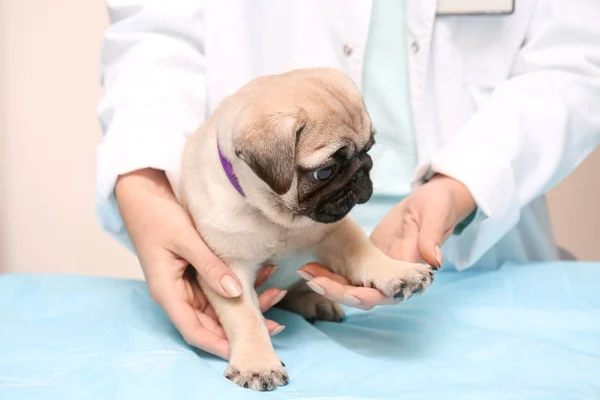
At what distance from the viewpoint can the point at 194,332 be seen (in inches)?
70.1

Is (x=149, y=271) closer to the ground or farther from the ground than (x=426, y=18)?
closer to the ground

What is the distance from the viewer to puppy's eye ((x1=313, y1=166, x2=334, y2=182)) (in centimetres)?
174

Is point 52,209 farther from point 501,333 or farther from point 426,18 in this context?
point 501,333

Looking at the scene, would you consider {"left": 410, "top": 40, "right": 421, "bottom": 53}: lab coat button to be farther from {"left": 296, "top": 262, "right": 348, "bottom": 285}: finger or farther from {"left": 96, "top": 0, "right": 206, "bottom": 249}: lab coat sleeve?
{"left": 296, "top": 262, "right": 348, "bottom": 285}: finger

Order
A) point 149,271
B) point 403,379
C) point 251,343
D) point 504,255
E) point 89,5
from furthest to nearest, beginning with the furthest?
point 89,5
point 504,255
point 149,271
point 251,343
point 403,379

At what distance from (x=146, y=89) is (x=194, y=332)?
95 cm

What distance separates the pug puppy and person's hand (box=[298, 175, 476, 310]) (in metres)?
0.06

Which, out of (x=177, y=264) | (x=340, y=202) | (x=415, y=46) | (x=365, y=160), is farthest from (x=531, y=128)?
(x=177, y=264)

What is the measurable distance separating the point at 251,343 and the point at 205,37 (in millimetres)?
1200

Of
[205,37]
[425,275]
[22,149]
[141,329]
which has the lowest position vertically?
[22,149]

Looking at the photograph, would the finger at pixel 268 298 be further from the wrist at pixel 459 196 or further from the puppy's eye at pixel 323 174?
the wrist at pixel 459 196

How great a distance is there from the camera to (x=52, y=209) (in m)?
4.41

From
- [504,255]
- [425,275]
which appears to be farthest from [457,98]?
[425,275]

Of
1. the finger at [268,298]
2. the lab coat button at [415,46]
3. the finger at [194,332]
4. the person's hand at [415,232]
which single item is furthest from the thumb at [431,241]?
the lab coat button at [415,46]
